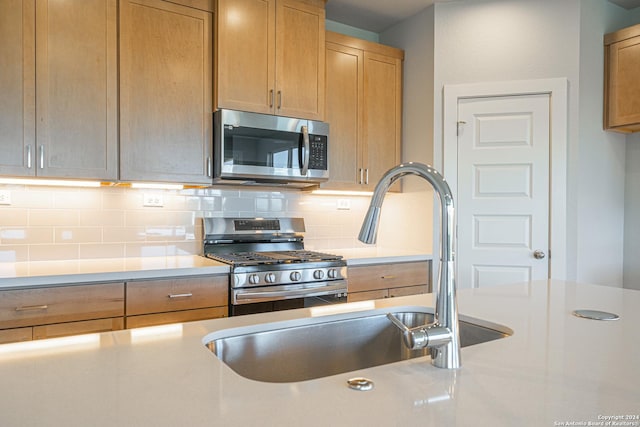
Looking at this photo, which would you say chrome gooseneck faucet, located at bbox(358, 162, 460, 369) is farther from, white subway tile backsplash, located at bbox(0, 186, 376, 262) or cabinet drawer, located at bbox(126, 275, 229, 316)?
white subway tile backsplash, located at bbox(0, 186, 376, 262)

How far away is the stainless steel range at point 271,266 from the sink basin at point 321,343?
1.19 m

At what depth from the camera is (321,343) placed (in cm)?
128

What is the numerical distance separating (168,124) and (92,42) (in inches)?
21.8

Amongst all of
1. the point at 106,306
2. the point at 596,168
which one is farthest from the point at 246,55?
the point at 596,168

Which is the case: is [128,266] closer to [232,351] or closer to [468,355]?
[232,351]

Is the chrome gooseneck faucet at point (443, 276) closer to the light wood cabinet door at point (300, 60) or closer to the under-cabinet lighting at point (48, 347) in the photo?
the under-cabinet lighting at point (48, 347)

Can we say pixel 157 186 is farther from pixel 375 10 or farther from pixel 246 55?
pixel 375 10

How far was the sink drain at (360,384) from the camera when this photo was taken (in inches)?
30.8

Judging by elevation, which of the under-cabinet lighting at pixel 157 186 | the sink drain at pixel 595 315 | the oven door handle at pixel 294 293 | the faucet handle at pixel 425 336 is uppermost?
the under-cabinet lighting at pixel 157 186

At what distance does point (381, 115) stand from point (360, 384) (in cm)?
292

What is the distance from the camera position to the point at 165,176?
2.55 meters

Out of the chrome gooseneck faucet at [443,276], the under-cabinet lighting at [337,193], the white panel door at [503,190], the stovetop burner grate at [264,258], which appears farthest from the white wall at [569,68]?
the chrome gooseneck faucet at [443,276]

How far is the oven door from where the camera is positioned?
2420mm

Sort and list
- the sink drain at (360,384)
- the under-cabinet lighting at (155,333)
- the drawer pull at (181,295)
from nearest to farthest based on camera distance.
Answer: the sink drain at (360,384) → the under-cabinet lighting at (155,333) → the drawer pull at (181,295)
